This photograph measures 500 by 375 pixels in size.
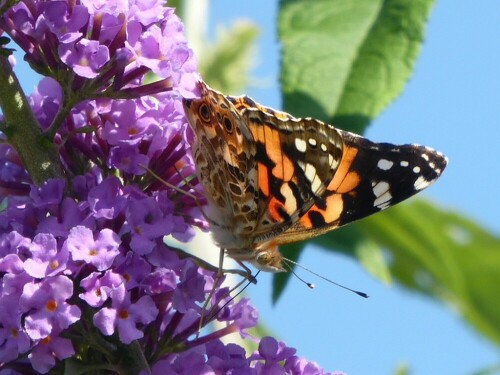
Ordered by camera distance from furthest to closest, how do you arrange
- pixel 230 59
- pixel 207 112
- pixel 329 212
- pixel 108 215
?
1. pixel 230 59
2. pixel 329 212
3. pixel 207 112
4. pixel 108 215

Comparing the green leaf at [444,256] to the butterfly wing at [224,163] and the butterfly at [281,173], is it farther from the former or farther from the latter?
the butterfly wing at [224,163]

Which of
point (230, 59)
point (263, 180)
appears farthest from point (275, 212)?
point (230, 59)

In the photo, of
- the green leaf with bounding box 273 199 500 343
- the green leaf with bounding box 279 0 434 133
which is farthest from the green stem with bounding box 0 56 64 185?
the green leaf with bounding box 273 199 500 343

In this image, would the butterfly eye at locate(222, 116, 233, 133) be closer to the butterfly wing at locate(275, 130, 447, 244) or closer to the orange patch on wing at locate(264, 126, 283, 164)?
the orange patch on wing at locate(264, 126, 283, 164)

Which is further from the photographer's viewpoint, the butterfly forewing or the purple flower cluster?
the butterfly forewing

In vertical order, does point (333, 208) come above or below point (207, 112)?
below

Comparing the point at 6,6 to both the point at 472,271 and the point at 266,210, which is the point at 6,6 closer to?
the point at 266,210

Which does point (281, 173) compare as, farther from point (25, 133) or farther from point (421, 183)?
point (25, 133)

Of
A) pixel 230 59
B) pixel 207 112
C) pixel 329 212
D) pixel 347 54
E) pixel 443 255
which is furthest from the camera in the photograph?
pixel 230 59
